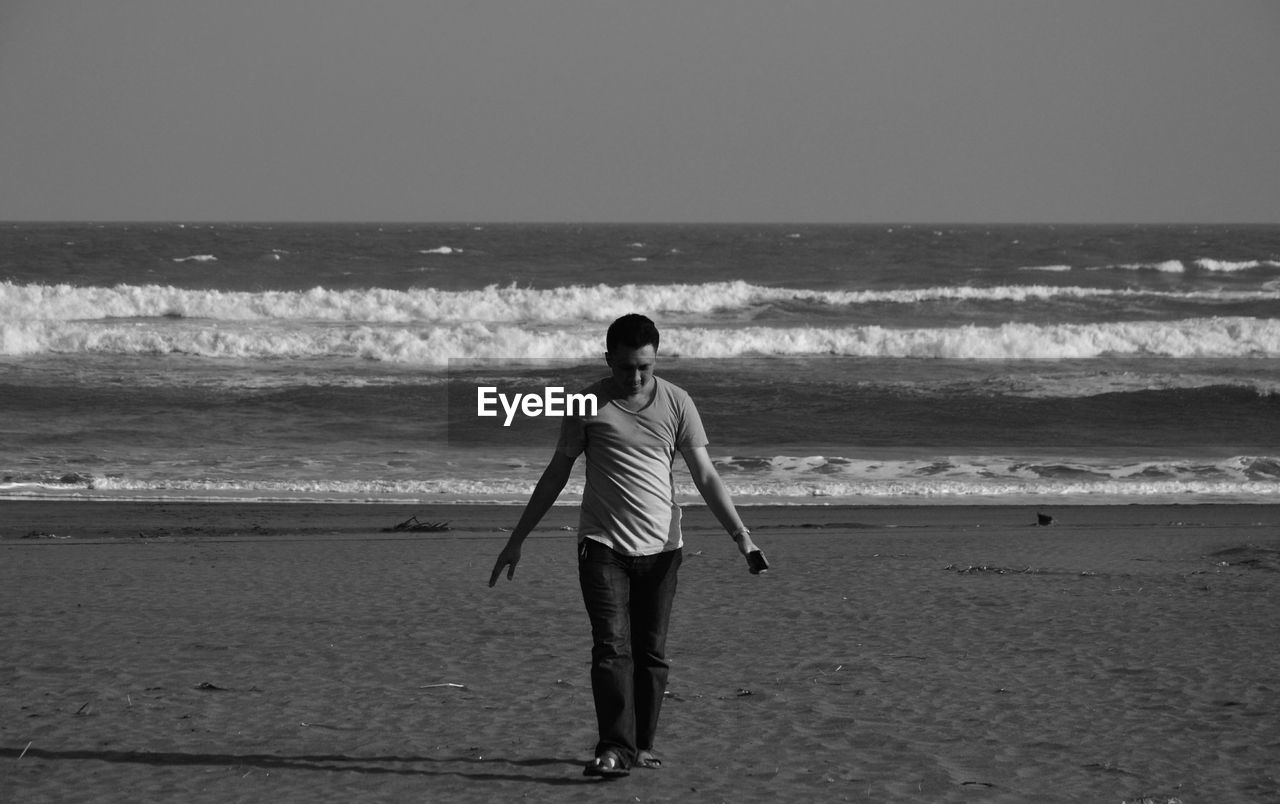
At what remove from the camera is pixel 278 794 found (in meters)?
4.49

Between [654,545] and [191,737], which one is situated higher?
[654,545]

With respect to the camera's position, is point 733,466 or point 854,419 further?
point 854,419

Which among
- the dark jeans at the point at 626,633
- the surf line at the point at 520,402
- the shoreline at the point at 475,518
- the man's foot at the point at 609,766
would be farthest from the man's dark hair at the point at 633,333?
the surf line at the point at 520,402

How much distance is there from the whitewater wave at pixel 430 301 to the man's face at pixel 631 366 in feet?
102

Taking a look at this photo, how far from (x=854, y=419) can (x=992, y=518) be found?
7.61 metres

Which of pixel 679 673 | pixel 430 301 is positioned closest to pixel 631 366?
pixel 679 673

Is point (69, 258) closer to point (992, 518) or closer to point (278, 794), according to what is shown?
point (992, 518)

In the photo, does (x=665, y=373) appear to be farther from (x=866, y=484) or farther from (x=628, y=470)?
(x=628, y=470)

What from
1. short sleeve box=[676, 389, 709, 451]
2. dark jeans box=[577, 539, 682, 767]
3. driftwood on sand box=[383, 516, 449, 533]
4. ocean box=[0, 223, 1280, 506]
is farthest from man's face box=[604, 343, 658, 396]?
ocean box=[0, 223, 1280, 506]

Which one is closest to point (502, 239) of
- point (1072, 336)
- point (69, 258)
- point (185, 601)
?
point (69, 258)

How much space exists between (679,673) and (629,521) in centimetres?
195

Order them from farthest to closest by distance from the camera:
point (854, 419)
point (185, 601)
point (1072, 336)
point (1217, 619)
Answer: point (1072, 336), point (854, 419), point (185, 601), point (1217, 619)

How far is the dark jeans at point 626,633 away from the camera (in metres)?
4.53

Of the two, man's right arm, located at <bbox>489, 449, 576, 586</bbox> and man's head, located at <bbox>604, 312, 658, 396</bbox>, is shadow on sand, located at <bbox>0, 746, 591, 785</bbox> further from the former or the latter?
man's head, located at <bbox>604, 312, 658, 396</bbox>
